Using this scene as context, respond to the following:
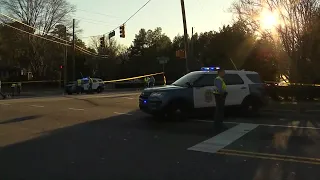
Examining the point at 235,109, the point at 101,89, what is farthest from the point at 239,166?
the point at 101,89

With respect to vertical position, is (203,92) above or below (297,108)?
above

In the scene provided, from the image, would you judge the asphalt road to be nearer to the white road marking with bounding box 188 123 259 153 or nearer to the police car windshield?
the white road marking with bounding box 188 123 259 153

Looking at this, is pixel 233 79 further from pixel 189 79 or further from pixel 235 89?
pixel 189 79

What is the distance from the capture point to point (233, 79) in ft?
45.8

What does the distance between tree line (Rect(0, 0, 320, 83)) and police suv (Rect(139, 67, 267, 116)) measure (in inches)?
350

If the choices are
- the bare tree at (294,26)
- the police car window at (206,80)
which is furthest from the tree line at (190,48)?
the police car window at (206,80)

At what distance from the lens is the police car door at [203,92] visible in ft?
42.4

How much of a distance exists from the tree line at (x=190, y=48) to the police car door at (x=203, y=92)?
10.5 meters

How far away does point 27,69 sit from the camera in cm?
6575

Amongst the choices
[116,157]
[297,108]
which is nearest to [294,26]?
[297,108]

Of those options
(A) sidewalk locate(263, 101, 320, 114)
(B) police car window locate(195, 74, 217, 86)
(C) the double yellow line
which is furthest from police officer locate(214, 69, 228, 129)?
(A) sidewalk locate(263, 101, 320, 114)

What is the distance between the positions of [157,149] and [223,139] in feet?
6.34

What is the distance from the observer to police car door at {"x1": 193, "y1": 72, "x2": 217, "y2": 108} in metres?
12.9

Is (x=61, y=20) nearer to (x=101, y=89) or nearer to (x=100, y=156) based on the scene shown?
(x=101, y=89)
